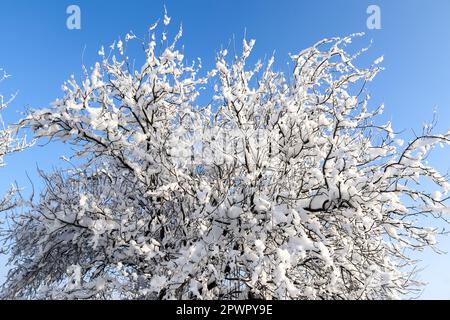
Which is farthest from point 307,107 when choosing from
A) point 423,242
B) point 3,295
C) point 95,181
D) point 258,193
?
point 3,295

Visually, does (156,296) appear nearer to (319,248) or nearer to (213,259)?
(213,259)

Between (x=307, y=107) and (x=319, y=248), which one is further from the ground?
(x=307, y=107)

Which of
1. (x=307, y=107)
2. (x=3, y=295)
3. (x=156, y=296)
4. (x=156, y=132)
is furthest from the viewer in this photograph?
(x=3, y=295)

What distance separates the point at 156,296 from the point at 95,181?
14.1 feet

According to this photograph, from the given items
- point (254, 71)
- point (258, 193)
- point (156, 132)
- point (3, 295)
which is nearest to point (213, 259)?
point (258, 193)

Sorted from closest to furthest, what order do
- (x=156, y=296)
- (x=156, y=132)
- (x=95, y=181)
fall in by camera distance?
1. (x=156, y=296)
2. (x=156, y=132)
3. (x=95, y=181)

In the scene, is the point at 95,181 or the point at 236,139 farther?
the point at 95,181

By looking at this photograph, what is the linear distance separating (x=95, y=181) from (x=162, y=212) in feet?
10.5

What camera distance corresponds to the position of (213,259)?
6.67 m

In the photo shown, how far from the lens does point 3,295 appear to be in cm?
880

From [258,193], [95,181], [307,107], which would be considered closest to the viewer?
[258,193]

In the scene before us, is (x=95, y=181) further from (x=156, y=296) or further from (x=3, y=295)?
(x=156, y=296)

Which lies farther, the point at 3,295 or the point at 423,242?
the point at 3,295

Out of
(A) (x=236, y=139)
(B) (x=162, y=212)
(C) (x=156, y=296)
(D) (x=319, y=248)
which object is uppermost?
(A) (x=236, y=139)
